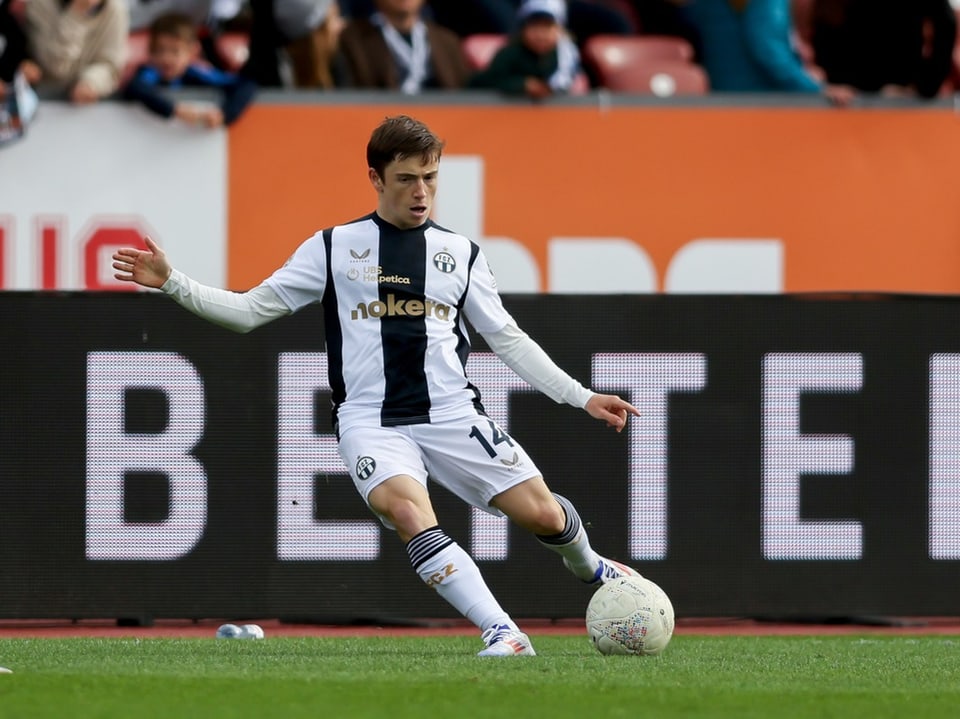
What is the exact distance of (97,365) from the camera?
30.6ft

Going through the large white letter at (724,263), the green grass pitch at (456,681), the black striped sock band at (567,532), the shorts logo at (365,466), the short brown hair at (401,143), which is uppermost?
the short brown hair at (401,143)

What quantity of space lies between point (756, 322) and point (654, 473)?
3.16 feet

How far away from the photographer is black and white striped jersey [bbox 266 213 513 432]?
7227mm

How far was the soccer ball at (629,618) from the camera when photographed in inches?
286

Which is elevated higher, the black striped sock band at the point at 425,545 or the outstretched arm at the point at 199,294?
the outstretched arm at the point at 199,294

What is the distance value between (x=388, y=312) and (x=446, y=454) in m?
0.61

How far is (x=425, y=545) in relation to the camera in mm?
6980

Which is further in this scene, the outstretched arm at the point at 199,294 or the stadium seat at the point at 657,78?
the stadium seat at the point at 657,78

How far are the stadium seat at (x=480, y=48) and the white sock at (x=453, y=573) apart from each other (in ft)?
20.8

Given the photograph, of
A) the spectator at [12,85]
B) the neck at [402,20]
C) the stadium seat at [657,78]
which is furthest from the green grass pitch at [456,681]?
the stadium seat at [657,78]

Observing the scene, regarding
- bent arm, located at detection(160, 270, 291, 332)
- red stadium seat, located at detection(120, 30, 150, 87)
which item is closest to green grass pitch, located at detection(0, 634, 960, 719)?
bent arm, located at detection(160, 270, 291, 332)

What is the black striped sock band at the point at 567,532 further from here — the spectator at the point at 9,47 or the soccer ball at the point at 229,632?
the spectator at the point at 9,47

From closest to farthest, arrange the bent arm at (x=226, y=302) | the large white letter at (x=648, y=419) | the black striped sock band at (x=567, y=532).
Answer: the bent arm at (x=226, y=302) → the black striped sock band at (x=567, y=532) → the large white letter at (x=648, y=419)

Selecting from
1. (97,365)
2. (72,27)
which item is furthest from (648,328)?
(72,27)
